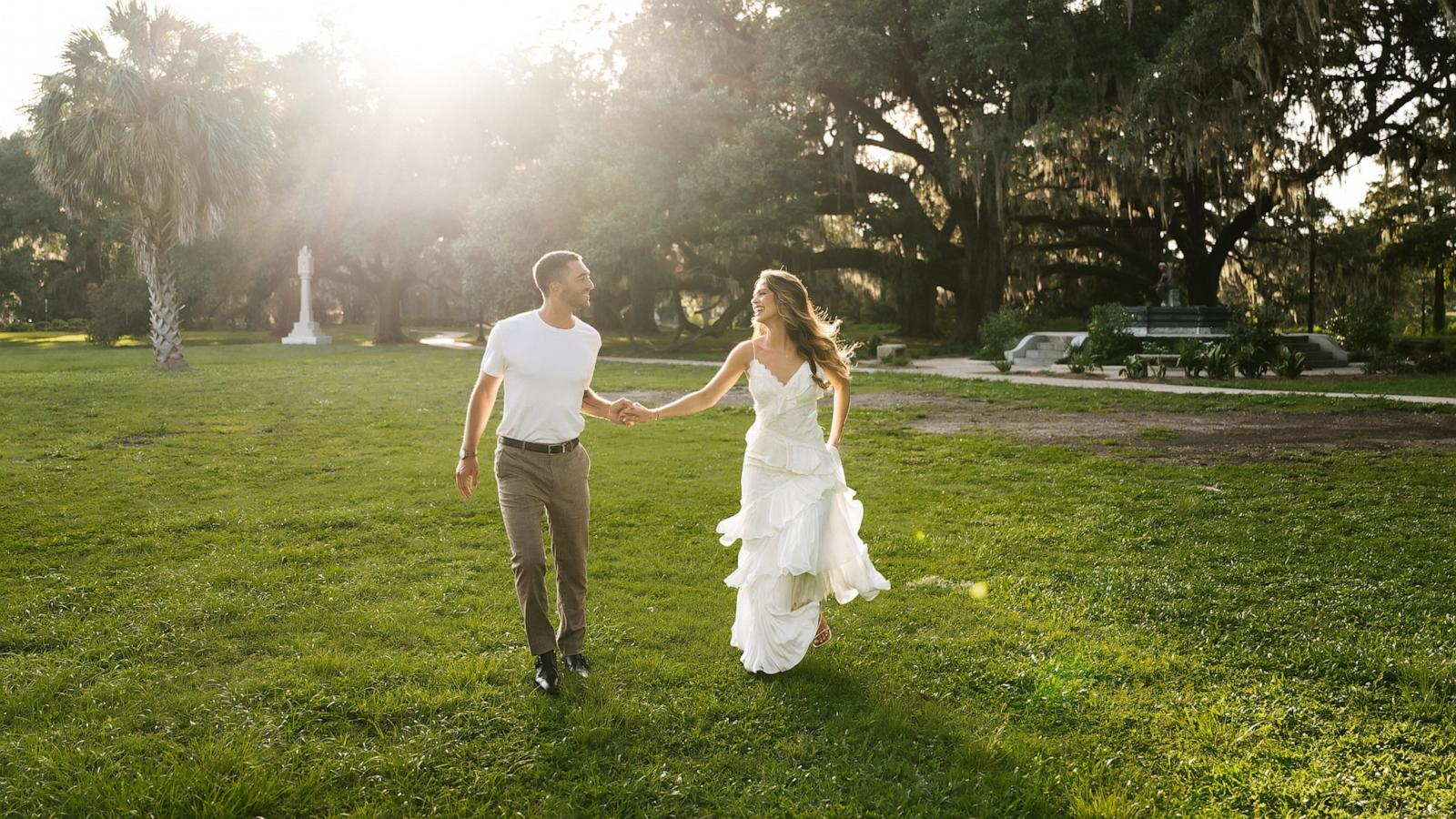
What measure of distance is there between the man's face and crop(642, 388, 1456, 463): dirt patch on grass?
27.5 feet

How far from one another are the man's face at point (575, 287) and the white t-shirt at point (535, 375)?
15 centimetres

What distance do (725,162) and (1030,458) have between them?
1946 centimetres

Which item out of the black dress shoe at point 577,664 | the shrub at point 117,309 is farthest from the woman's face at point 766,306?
the shrub at point 117,309

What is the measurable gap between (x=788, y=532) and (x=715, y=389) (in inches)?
37.8

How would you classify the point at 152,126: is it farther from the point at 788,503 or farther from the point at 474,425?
the point at 788,503

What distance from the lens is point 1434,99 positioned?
2561cm

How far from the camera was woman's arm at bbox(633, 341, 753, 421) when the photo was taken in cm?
510

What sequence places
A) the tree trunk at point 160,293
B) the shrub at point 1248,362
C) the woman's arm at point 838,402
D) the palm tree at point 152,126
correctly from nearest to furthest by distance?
1. the woman's arm at point 838,402
2. the shrub at point 1248,362
3. the palm tree at point 152,126
4. the tree trunk at point 160,293

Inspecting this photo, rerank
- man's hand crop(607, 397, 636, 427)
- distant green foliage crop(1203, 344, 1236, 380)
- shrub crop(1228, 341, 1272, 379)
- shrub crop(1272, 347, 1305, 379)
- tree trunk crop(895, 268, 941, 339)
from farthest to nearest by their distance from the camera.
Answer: tree trunk crop(895, 268, 941, 339), distant green foliage crop(1203, 344, 1236, 380), shrub crop(1228, 341, 1272, 379), shrub crop(1272, 347, 1305, 379), man's hand crop(607, 397, 636, 427)

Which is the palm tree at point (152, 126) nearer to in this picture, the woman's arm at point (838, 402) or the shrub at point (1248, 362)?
the shrub at point (1248, 362)

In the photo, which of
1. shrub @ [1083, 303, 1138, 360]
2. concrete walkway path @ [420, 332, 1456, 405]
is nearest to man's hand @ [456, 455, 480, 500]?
concrete walkway path @ [420, 332, 1456, 405]

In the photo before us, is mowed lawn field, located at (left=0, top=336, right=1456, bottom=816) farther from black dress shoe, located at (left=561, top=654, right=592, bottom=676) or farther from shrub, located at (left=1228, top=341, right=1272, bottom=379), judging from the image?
shrub, located at (left=1228, top=341, right=1272, bottom=379)

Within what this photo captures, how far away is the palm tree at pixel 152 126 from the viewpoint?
2308 cm

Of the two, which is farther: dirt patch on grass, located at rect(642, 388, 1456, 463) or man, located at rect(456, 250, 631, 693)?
dirt patch on grass, located at rect(642, 388, 1456, 463)
